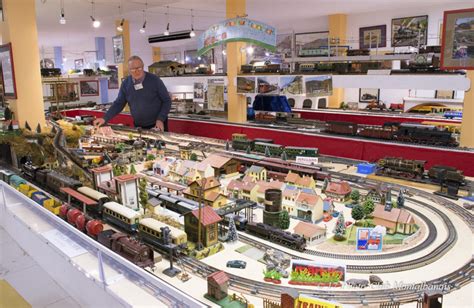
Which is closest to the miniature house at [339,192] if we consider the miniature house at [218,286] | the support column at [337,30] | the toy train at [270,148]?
the toy train at [270,148]

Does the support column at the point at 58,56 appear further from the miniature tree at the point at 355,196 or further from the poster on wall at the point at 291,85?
the miniature tree at the point at 355,196

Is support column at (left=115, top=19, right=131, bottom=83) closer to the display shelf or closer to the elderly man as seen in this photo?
the elderly man

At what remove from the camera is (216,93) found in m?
10.6

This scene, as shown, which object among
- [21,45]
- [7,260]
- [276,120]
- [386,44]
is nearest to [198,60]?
[386,44]

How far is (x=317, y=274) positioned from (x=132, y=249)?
4.81ft

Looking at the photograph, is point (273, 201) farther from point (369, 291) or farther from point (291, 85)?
point (291, 85)

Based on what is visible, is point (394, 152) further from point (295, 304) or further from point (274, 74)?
point (295, 304)

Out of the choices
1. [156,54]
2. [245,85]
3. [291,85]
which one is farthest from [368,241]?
[156,54]

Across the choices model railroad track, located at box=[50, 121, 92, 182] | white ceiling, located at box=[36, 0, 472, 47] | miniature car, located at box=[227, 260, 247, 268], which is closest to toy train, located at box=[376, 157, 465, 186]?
miniature car, located at box=[227, 260, 247, 268]

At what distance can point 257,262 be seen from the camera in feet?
10.5

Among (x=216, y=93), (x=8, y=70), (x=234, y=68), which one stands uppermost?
(x=234, y=68)

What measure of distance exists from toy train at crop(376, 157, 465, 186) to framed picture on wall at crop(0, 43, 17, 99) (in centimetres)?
713

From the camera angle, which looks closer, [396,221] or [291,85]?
[396,221]

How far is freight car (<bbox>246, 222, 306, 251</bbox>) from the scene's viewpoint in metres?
3.39
